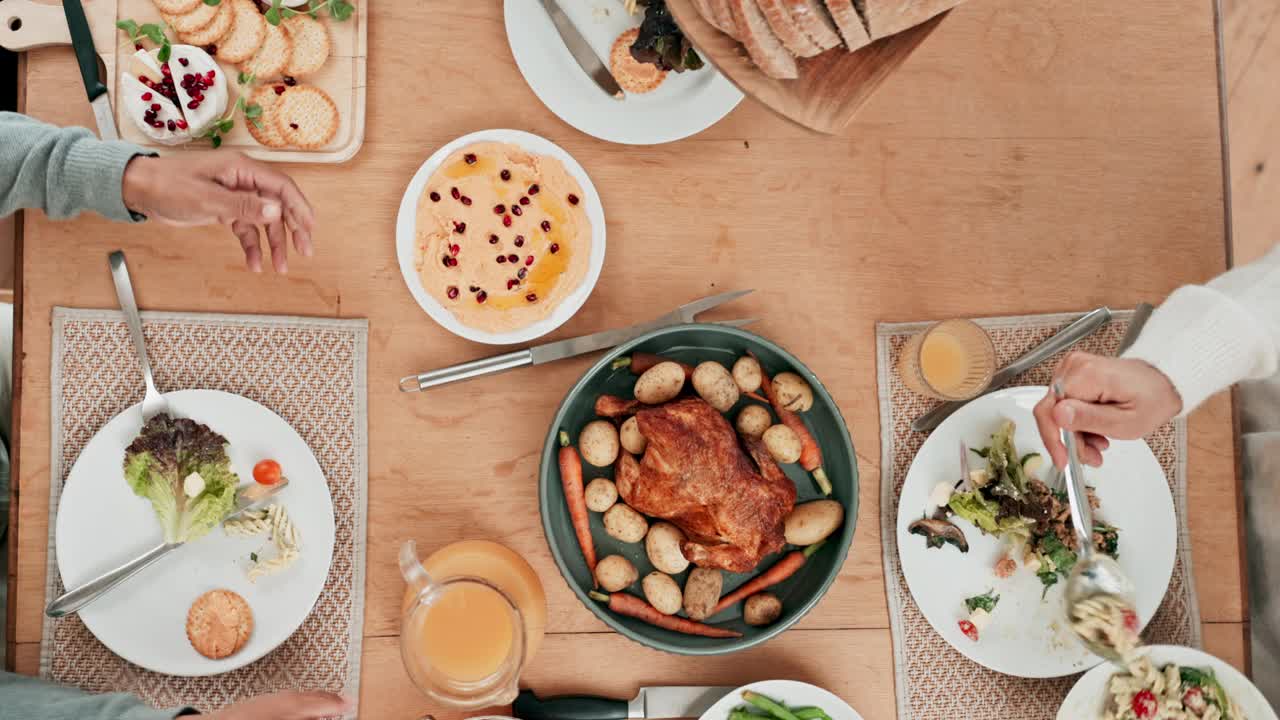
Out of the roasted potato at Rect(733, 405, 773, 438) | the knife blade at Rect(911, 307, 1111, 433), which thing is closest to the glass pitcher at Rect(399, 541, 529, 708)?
the roasted potato at Rect(733, 405, 773, 438)

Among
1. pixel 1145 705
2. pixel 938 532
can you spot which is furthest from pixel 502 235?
pixel 1145 705

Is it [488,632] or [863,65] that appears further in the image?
[488,632]

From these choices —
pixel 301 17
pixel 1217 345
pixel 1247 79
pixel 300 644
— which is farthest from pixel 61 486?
pixel 1247 79

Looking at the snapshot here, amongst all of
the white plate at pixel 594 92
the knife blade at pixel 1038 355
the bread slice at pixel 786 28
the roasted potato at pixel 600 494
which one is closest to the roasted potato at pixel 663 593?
the roasted potato at pixel 600 494

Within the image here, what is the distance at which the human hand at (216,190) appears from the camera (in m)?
1.22

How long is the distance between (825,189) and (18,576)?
55.7 inches

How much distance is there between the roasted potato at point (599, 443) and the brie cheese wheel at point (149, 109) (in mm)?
761

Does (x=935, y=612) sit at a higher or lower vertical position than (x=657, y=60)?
lower

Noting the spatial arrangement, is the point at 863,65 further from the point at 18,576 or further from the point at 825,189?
the point at 18,576

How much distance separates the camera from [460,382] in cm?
135

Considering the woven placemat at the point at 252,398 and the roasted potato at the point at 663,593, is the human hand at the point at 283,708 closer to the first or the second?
the woven placemat at the point at 252,398

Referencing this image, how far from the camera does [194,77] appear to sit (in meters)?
1.27

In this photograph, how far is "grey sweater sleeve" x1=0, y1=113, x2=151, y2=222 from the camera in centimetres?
122

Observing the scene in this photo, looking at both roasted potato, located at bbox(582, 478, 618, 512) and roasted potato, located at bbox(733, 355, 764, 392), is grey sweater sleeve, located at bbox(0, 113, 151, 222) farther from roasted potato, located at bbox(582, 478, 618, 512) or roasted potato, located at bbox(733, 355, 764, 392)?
roasted potato, located at bbox(733, 355, 764, 392)
